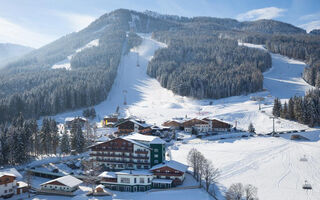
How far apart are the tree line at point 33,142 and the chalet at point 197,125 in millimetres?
29199

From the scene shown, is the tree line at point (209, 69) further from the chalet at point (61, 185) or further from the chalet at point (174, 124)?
the chalet at point (61, 185)

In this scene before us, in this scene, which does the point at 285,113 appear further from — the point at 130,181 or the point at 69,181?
the point at 69,181

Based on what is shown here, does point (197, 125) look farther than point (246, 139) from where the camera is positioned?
Yes

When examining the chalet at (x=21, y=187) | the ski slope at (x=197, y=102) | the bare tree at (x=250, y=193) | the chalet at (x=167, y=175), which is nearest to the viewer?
the bare tree at (x=250, y=193)

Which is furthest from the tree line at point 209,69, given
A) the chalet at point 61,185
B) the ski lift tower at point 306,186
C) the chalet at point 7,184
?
the chalet at point 7,184

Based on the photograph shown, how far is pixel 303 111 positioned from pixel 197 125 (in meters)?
29.8

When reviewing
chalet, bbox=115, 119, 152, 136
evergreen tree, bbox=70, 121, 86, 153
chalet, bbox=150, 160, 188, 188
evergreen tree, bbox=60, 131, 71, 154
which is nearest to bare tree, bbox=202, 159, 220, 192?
chalet, bbox=150, 160, 188, 188

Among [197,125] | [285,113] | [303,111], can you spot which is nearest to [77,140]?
[197,125]

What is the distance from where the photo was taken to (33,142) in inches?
2366

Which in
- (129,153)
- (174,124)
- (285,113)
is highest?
(285,113)

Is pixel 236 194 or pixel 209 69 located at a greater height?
pixel 209 69

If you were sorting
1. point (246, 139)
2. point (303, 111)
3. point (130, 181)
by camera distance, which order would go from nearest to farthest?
point (130, 181) → point (246, 139) → point (303, 111)

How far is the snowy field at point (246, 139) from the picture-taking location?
44.8 metres

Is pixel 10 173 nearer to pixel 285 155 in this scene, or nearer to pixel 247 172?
pixel 247 172
